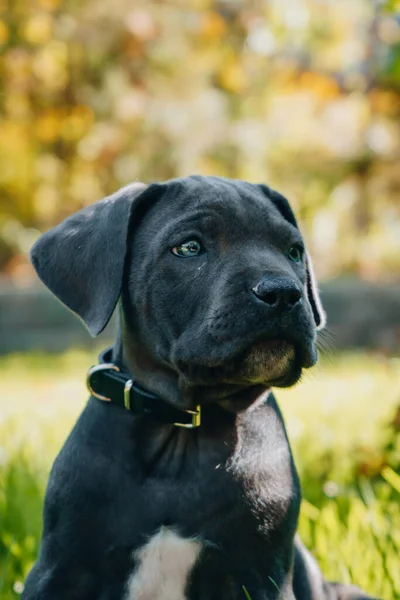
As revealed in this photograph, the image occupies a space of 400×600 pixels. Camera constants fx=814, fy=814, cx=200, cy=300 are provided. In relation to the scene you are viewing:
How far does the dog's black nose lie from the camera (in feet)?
7.96

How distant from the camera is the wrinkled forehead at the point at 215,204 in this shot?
2727 mm

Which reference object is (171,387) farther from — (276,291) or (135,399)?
(276,291)

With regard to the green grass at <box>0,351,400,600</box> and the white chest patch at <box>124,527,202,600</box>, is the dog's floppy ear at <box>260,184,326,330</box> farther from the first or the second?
the white chest patch at <box>124,527,202,600</box>

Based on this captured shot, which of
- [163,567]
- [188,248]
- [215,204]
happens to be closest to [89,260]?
[188,248]

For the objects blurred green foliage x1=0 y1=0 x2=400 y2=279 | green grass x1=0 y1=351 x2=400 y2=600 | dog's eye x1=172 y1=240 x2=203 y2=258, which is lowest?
blurred green foliage x1=0 y1=0 x2=400 y2=279

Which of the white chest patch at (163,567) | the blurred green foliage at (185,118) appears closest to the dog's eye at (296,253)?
the white chest patch at (163,567)

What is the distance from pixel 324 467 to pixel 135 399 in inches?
88.3

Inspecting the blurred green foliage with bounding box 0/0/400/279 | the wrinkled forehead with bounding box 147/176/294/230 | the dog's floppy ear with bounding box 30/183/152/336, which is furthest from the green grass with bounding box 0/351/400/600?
the blurred green foliage with bounding box 0/0/400/279

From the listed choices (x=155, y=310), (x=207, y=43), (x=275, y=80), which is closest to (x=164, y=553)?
(x=155, y=310)

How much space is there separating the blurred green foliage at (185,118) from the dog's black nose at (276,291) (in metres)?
10.5

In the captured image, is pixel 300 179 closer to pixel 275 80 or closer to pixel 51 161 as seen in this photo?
pixel 275 80

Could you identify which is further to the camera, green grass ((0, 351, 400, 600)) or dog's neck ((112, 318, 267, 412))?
green grass ((0, 351, 400, 600))

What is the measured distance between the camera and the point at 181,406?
2734mm

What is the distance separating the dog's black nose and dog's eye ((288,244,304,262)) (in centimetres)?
44
